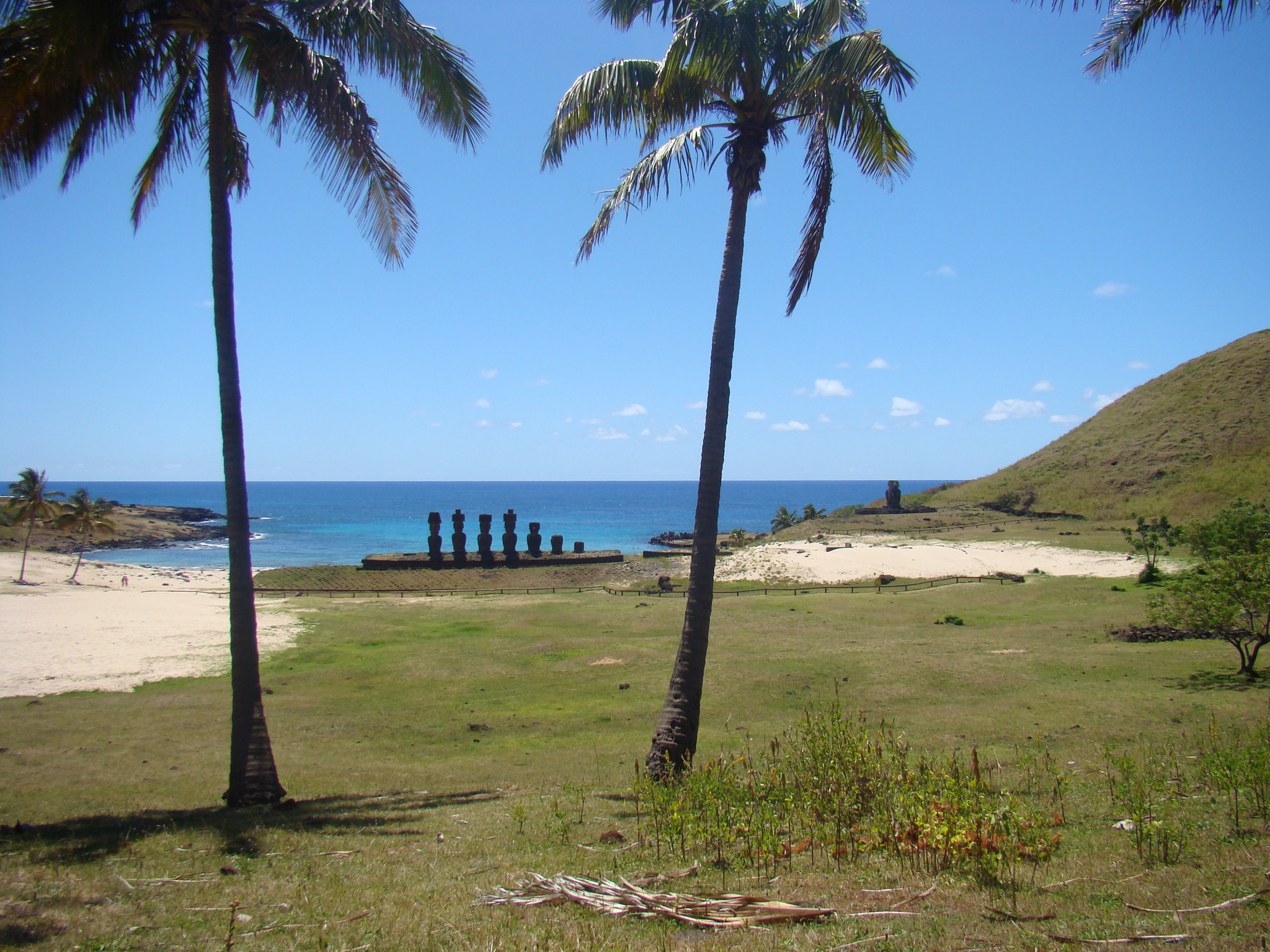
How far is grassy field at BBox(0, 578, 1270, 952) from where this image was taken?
5090mm

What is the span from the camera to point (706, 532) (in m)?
11.0

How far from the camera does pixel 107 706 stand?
1777 cm

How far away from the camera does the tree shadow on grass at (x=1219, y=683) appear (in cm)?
1561

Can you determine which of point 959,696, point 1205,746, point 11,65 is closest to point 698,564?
point 1205,746

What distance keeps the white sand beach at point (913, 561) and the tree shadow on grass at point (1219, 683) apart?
21.0 m

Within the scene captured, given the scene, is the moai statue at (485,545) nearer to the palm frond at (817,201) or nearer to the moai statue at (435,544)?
the moai statue at (435,544)

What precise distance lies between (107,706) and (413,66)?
15808mm

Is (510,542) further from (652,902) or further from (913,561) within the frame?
(652,902)

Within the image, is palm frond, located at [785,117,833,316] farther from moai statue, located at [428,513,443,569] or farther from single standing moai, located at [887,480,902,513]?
single standing moai, located at [887,480,902,513]

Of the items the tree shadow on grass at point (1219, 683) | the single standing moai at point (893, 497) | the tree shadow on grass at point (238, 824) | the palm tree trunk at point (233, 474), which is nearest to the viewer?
the tree shadow on grass at point (238, 824)

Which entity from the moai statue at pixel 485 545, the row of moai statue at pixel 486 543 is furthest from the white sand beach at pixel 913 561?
the moai statue at pixel 485 545

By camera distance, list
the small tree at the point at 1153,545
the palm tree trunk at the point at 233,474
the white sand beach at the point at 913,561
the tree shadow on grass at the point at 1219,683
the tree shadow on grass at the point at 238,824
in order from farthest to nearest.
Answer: the white sand beach at the point at 913,561
the small tree at the point at 1153,545
the tree shadow on grass at the point at 1219,683
the palm tree trunk at the point at 233,474
the tree shadow on grass at the point at 238,824

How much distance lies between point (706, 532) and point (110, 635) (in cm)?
2666

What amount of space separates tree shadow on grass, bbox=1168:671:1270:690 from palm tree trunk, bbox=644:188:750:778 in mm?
11627
